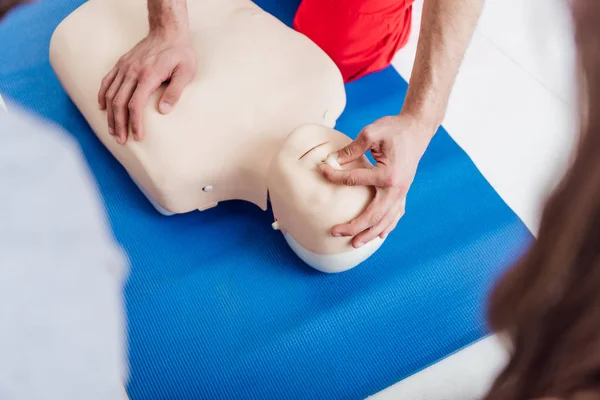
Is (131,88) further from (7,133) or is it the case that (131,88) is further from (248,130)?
(7,133)

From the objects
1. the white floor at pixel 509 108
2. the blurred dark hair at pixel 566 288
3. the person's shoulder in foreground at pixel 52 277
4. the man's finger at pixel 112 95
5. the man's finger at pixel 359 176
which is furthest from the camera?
the white floor at pixel 509 108

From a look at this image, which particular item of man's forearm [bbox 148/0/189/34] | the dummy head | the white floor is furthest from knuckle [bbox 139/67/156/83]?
the white floor

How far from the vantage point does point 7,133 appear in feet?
1.54

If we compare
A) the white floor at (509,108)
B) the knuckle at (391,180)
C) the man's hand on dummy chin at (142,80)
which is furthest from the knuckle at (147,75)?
the white floor at (509,108)

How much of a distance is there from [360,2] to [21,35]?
3.28ft

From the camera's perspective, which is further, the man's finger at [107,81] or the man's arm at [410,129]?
the man's finger at [107,81]

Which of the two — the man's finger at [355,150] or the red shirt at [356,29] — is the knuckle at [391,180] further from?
the red shirt at [356,29]

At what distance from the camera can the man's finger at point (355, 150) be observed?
37.9 inches

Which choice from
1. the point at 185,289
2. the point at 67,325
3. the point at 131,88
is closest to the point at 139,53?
the point at 131,88

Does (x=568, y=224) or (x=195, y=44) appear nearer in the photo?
(x=568, y=224)

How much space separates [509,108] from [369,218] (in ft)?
2.76

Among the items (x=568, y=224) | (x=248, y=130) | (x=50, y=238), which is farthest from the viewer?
(x=248, y=130)

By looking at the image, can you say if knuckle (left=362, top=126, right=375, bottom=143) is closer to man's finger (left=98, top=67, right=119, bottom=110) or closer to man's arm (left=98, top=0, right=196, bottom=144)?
man's arm (left=98, top=0, right=196, bottom=144)

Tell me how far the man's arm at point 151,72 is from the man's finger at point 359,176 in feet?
1.24
